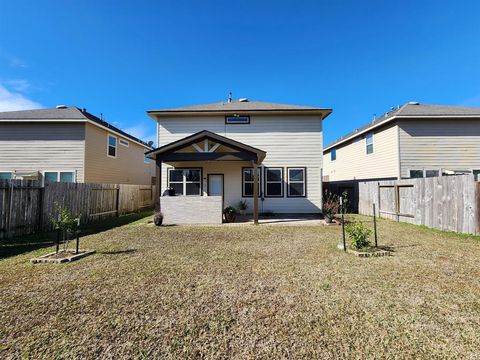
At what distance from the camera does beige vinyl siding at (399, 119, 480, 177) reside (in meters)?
13.5

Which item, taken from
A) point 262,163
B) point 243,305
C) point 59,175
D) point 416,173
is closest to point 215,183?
point 262,163

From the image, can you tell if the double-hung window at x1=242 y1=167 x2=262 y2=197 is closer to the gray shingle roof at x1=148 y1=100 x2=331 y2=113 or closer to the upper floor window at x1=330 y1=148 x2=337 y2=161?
the gray shingle roof at x1=148 y1=100 x2=331 y2=113

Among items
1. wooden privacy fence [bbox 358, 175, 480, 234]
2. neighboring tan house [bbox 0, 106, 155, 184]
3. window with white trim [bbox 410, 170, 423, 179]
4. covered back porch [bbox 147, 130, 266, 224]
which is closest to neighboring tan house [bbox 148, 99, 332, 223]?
covered back porch [bbox 147, 130, 266, 224]

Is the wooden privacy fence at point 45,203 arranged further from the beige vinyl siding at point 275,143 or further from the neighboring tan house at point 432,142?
the neighboring tan house at point 432,142

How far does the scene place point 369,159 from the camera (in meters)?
16.2

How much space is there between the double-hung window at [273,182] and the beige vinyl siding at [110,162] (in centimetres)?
1089

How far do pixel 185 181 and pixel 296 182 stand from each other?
252 inches

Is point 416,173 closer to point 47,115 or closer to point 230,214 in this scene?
point 230,214

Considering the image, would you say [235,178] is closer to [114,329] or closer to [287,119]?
[287,119]

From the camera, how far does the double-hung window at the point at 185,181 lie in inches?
517

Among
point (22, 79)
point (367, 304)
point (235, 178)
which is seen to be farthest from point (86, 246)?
point (22, 79)

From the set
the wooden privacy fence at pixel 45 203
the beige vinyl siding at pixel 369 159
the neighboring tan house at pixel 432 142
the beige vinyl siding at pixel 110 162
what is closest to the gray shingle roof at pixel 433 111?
the neighboring tan house at pixel 432 142

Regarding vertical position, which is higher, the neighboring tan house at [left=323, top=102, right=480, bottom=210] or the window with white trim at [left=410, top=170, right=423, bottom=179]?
the neighboring tan house at [left=323, top=102, right=480, bottom=210]

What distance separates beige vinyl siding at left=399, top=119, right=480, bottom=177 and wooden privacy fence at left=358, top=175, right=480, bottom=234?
3125 mm
